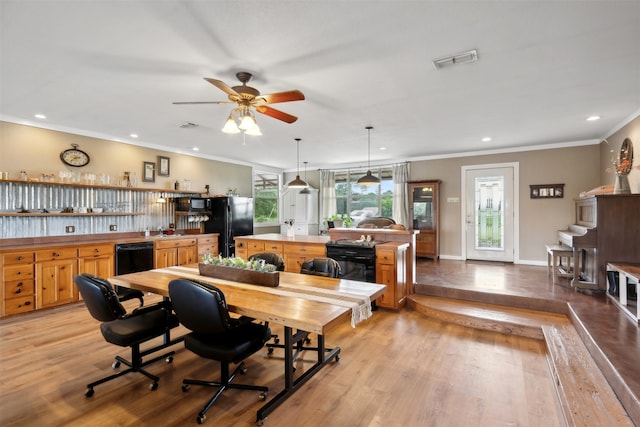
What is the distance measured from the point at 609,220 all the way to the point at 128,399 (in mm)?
5395

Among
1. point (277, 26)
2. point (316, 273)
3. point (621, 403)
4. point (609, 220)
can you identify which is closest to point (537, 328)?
point (621, 403)

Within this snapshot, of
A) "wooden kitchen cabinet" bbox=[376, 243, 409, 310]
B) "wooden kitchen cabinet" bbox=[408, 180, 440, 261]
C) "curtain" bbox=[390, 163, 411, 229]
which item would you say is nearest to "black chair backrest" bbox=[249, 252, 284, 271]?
→ "wooden kitchen cabinet" bbox=[376, 243, 409, 310]

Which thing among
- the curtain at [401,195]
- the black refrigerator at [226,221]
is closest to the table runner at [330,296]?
the black refrigerator at [226,221]

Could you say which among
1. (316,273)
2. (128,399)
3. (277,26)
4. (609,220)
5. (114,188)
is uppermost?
(277,26)

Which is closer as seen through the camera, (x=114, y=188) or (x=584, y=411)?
(x=584, y=411)

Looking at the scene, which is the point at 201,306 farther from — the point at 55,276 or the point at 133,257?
the point at 133,257

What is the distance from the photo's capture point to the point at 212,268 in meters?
2.84

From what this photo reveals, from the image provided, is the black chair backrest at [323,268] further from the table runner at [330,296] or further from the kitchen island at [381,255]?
the kitchen island at [381,255]

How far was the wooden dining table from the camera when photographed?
5.97 feet

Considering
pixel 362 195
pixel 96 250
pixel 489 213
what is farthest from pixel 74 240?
pixel 489 213

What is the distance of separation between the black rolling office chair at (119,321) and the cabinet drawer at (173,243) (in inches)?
113

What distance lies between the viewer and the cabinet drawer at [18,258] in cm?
383

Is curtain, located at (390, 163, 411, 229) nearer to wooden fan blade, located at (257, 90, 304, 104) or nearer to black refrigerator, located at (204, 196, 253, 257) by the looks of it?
black refrigerator, located at (204, 196, 253, 257)

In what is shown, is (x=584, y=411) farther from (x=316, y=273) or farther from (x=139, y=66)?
(x=139, y=66)
